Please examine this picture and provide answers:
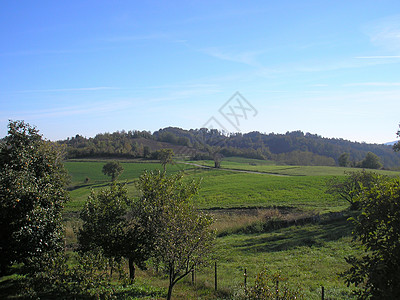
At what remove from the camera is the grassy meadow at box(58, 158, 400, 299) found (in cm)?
1523

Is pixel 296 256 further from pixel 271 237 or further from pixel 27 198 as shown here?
pixel 27 198

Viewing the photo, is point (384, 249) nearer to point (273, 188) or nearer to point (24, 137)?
point (24, 137)

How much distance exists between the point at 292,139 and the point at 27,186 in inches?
7599

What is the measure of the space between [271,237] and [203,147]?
70998 millimetres

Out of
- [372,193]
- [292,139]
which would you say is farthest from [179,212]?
[292,139]

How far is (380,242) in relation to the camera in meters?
6.68

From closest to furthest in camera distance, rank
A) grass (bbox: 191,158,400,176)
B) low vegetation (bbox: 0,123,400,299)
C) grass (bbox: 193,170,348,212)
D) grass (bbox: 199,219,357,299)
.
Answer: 1. low vegetation (bbox: 0,123,400,299)
2. grass (bbox: 199,219,357,299)
3. grass (bbox: 193,170,348,212)
4. grass (bbox: 191,158,400,176)

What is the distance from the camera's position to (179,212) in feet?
38.0

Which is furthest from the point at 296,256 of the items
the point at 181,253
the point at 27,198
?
the point at 27,198

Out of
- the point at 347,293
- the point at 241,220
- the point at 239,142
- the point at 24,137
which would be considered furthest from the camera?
the point at 239,142

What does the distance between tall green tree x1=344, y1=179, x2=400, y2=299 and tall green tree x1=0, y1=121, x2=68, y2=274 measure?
13.5 m

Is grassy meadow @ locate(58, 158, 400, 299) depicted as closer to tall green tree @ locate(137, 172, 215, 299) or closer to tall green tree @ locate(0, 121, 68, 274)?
tall green tree @ locate(137, 172, 215, 299)

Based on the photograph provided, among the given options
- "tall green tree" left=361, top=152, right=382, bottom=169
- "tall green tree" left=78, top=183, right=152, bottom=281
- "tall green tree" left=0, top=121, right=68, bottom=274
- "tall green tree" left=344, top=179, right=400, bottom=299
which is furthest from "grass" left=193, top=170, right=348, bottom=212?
"tall green tree" left=361, top=152, right=382, bottom=169

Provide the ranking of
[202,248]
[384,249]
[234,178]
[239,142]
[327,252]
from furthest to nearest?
[239,142], [234,178], [327,252], [202,248], [384,249]
